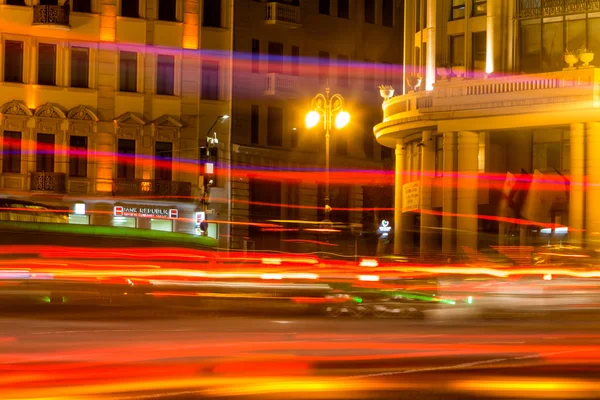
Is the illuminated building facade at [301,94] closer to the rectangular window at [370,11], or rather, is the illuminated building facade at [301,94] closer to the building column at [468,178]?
the rectangular window at [370,11]

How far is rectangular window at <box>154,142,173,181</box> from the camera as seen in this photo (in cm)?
5509

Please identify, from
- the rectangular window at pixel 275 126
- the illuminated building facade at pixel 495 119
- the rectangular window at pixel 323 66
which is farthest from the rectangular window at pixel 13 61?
the rectangular window at pixel 323 66

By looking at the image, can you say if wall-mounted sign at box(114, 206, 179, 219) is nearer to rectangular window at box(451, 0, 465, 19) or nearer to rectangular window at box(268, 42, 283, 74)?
rectangular window at box(268, 42, 283, 74)

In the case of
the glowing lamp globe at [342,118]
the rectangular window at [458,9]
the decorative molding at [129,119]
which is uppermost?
the rectangular window at [458,9]

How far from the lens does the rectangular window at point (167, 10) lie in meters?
55.1

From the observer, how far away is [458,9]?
4831 cm

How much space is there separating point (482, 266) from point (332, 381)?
9973 mm

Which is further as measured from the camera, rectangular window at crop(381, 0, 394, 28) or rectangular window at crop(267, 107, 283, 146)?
rectangular window at crop(381, 0, 394, 28)

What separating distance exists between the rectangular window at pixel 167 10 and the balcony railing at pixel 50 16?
4.37 m

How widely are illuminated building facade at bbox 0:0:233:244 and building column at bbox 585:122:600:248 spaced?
65.1 ft

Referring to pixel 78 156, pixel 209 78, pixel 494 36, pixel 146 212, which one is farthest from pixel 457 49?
pixel 78 156

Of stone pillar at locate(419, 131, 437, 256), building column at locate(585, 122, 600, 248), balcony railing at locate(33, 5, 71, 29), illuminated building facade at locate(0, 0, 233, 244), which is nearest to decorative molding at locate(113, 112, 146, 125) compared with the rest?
illuminated building facade at locate(0, 0, 233, 244)

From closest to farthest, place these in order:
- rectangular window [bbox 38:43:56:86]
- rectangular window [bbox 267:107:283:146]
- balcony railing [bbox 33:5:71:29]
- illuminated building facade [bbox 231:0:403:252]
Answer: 1. balcony railing [bbox 33:5:71:29]
2. rectangular window [bbox 38:43:56:86]
3. illuminated building facade [bbox 231:0:403:252]
4. rectangular window [bbox 267:107:283:146]

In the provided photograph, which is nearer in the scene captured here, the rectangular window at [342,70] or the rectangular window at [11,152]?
the rectangular window at [11,152]
